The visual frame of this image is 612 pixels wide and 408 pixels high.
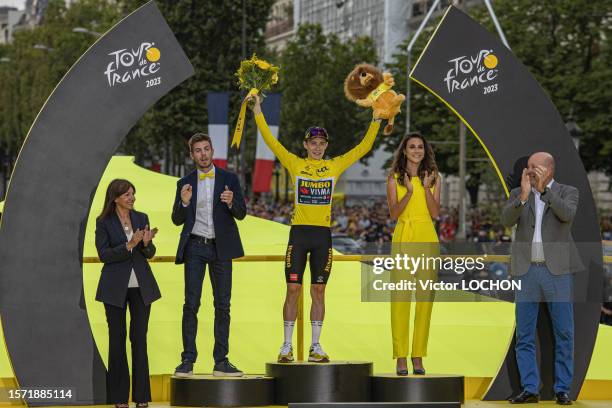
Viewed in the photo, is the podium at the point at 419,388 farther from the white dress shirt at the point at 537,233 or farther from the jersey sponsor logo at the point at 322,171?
the jersey sponsor logo at the point at 322,171

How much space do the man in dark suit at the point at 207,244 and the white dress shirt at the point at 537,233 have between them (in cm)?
231

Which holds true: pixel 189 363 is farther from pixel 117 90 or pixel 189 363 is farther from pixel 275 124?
pixel 275 124

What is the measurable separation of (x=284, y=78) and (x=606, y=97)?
29115 mm

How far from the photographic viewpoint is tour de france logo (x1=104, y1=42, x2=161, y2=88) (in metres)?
12.0

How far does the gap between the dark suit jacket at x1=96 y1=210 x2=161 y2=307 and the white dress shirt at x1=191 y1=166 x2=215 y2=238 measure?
42cm

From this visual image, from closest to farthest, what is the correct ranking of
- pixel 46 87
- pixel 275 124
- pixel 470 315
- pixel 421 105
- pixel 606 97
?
1. pixel 470 315
2. pixel 275 124
3. pixel 606 97
4. pixel 421 105
5. pixel 46 87

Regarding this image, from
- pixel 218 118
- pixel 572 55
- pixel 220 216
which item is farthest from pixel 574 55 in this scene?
pixel 220 216

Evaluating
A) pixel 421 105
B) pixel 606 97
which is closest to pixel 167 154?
pixel 421 105

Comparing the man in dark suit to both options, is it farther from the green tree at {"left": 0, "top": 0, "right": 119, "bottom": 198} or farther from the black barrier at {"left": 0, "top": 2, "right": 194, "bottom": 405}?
the green tree at {"left": 0, "top": 0, "right": 119, "bottom": 198}

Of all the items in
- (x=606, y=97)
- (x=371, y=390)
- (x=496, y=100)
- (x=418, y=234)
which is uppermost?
(x=606, y=97)

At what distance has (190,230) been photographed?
37.0 ft

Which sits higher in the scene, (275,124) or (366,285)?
(275,124)

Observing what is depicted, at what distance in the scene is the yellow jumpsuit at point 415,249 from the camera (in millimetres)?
11367

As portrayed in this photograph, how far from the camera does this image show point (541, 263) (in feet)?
37.9
